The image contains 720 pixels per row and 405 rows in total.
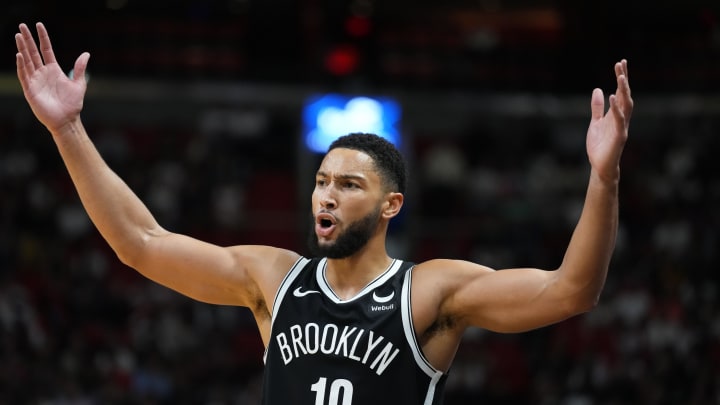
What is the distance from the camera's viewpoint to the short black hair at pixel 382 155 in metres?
4.97

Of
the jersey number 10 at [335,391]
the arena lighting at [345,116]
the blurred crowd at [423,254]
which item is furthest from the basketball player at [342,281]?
the arena lighting at [345,116]

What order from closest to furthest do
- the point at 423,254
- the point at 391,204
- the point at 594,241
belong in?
1. the point at 594,241
2. the point at 391,204
3. the point at 423,254

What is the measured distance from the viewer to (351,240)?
483 centimetres

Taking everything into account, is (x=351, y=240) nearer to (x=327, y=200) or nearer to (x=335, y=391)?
(x=327, y=200)

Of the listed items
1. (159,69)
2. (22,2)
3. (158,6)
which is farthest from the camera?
(158,6)

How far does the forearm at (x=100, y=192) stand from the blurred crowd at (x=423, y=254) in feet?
32.0

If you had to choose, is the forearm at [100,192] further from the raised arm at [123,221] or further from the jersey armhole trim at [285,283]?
the jersey armhole trim at [285,283]

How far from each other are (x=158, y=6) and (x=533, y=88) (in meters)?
6.80

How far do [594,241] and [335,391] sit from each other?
125cm

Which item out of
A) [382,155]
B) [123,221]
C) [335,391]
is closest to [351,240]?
[382,155]

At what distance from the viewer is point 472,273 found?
4766mm

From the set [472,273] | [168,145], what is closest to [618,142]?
[472,273]

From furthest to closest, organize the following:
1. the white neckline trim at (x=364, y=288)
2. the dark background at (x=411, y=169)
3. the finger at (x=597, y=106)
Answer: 1. the dark background at (x=411, y=169)
2. the white neckline trim at (x=364, y=288)
3. the finger at (x=597, y=106)

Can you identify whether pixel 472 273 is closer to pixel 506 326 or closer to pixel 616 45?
pixel 506 326
